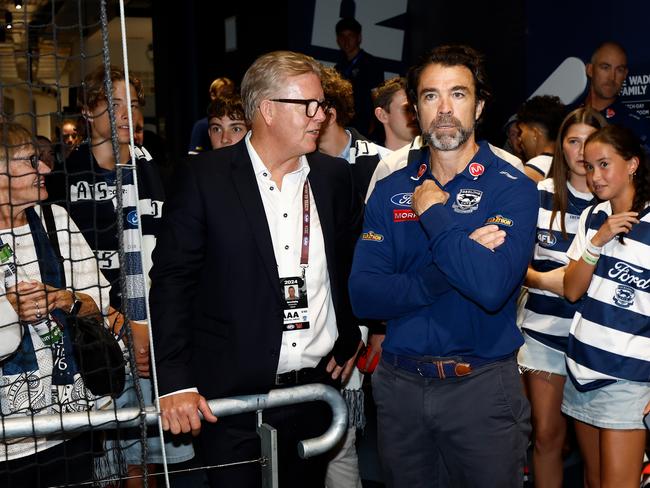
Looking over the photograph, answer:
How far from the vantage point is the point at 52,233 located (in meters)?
2.51

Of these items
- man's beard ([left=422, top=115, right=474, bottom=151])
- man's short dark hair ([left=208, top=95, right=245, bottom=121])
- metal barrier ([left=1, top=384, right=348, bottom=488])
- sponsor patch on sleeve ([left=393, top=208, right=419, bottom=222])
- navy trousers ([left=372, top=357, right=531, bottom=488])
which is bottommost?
navy trousers ([left=372, top=357, right=531, bottom=488])

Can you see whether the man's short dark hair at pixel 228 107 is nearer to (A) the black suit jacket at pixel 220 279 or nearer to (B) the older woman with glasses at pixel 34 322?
(A) the black suit jacket at pixel 220 279

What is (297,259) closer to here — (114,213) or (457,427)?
(457,427)

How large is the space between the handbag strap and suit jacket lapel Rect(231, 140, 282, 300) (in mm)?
557

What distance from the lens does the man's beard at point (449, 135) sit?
2.45m

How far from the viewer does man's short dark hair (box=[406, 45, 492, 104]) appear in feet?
8.26

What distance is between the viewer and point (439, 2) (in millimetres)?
6793

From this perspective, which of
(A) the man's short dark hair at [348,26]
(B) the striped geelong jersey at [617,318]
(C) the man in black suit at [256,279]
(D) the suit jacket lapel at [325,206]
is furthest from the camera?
(A) the man's short dark hair at [348,26]

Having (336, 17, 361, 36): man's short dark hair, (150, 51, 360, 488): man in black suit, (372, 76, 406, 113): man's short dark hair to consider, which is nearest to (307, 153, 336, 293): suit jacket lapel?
(150, 51, 360, 488): man in black suit

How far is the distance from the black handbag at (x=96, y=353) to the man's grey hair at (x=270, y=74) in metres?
0.77

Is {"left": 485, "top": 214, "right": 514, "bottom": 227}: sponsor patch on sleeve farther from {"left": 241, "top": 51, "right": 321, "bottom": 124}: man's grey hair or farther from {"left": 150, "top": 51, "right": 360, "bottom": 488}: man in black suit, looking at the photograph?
{"left": 241, "top": 51, "right": 321, "bottom": 124}: man's grey hair

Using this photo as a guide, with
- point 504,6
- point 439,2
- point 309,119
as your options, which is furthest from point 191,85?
point 309,119

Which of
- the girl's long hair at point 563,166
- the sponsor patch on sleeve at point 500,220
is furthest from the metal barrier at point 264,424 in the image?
the girl's long hair at point 563,166

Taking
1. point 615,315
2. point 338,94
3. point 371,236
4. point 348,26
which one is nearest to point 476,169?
point 371,236
